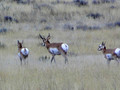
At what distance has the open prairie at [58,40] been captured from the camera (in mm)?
9695

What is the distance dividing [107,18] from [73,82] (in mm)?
21658

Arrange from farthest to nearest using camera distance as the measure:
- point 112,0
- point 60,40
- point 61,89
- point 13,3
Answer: point 112,0 → point 13,3 → point 60,40 → point 61,89

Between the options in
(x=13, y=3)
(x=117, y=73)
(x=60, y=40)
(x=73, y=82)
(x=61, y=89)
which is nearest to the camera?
(x=61, y=89)

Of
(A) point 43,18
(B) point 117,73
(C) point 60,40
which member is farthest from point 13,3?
(B) point 117,73

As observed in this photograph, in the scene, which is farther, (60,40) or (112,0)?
→ (112,0)

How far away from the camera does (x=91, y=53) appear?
18312 millimetres

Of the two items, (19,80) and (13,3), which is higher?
(13,3)

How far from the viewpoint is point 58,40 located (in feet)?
73.8

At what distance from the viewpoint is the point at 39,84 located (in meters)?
9.43

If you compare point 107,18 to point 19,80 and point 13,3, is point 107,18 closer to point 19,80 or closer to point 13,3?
Answer: point 13,3

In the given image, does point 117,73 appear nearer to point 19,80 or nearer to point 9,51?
point 19,80

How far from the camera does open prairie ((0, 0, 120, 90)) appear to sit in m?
9.70

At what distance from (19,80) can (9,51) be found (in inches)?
346

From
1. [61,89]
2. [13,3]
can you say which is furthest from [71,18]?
[61,89]
